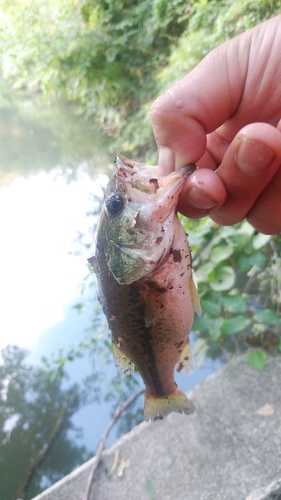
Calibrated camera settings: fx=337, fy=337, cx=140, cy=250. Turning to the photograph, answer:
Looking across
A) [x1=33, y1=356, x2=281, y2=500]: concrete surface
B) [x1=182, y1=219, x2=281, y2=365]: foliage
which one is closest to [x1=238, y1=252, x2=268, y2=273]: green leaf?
[x1=182, y1=219, x2=281, y2=365]: foliage

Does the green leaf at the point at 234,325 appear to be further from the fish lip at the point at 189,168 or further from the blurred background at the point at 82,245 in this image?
the fish lip at the point at 189,168

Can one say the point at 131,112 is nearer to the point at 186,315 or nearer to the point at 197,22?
the point at 197,22

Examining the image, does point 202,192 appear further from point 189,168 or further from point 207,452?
point 207,452

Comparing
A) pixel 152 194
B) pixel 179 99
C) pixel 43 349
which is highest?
pixel 179 99

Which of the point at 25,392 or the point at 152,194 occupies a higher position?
the point at 152,194

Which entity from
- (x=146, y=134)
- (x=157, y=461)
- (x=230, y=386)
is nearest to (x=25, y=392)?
(x=157, y=461)

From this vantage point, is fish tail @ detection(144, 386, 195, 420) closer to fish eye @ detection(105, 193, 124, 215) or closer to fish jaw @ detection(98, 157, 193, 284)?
fish jaw @ detection(98, 157, 193, 284)

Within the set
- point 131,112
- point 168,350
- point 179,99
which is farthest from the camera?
point 131,112
